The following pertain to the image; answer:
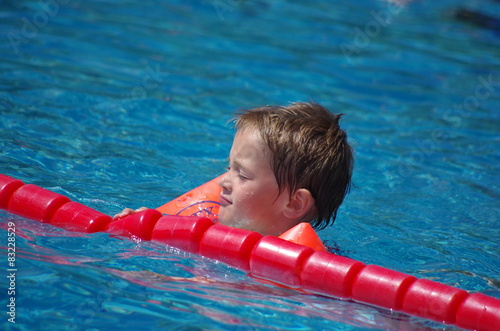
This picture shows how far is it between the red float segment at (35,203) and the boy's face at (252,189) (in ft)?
3.04

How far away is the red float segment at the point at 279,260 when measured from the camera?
318cm

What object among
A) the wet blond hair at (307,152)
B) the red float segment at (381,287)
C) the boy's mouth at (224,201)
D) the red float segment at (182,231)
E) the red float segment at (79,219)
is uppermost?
the wet blond hair at (307,152)

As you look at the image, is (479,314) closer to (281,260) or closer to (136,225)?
(281,260)

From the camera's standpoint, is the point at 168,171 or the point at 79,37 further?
the point at 79,37

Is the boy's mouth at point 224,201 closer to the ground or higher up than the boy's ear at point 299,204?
closer to the ground

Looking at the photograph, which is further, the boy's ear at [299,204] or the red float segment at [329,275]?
the boy's ear at [299,204]

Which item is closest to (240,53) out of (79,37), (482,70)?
(79,37)

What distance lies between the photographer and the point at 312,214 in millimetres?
3672

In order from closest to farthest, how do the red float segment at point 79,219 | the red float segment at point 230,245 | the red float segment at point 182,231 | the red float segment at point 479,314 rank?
the red float segment at point 479,314 < the red float segment at point 230,245 < the red float segment at point 182,231 < the red float segment at point 79,219

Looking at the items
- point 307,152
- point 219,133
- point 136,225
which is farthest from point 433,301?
point 219,133

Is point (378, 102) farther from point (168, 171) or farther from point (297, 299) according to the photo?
point (297, 299)

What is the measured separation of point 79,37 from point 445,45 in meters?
5.59

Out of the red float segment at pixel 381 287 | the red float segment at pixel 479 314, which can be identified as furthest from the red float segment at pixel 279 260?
the red float segment at pixel 479 314
